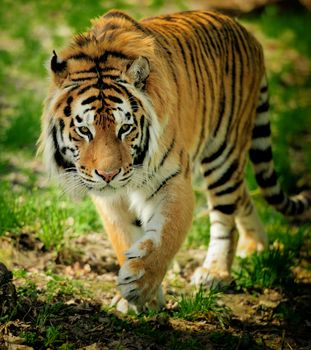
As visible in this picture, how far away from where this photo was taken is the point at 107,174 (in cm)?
387

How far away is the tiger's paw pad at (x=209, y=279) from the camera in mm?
5234

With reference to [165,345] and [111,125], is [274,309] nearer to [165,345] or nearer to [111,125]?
[165,345]

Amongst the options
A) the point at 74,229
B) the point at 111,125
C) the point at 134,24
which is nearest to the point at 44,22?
the point at 74,229

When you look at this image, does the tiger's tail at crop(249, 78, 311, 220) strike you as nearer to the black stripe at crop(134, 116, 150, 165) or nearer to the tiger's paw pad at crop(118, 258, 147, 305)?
the black stripe at crop(134, 116, 150, 165)

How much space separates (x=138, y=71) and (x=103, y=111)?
1.04 ft

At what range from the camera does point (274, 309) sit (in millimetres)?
5074

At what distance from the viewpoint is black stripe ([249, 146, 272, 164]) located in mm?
5811

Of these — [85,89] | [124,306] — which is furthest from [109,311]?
[85,89]

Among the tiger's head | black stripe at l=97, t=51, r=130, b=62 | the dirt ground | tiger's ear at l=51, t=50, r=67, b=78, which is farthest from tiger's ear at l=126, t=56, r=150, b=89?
the dirt ground

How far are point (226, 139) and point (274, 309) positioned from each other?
1.25 meters

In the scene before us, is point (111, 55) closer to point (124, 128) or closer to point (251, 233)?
point (124, 128)

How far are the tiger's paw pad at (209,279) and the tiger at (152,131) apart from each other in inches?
0.5

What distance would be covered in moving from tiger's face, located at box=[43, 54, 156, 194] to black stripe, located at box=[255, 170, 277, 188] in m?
1.91

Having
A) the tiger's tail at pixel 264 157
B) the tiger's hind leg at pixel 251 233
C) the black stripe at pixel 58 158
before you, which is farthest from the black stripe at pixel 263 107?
the black stripe at pixel 58 158
